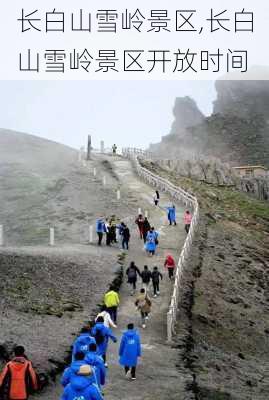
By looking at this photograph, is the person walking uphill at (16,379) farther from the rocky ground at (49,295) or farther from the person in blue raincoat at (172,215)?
the person in blue raincoat at (172,215)

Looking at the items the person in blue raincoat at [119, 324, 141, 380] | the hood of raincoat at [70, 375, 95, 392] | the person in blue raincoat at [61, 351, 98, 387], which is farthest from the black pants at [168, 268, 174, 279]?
the hood of raincoat at [70, 375, 95, 392]

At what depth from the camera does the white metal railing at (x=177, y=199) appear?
20.5m

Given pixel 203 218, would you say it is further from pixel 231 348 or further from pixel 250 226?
pixel 231 348

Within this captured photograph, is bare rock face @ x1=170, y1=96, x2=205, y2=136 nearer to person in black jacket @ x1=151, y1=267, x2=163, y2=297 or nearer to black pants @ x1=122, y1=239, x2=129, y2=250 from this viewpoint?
black pants @ x1=122, y1=239, x2=129, y2=250

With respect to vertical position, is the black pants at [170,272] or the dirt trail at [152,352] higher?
the black pants at [170,272]

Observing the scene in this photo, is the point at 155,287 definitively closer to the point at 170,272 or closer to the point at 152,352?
the point at 170,272

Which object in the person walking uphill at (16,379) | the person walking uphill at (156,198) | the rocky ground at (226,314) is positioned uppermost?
the person walking uphill at (156,198)

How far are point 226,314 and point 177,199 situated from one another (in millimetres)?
20997

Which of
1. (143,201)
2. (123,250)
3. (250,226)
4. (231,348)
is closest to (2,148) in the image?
(143,201)

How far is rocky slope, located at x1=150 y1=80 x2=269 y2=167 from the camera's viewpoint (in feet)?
446

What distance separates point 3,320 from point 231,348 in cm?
781

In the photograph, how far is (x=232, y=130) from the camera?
147m

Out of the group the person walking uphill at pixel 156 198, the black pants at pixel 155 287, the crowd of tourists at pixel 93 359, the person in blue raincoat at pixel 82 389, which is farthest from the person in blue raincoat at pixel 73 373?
the person walking uphill at pixel 156 198

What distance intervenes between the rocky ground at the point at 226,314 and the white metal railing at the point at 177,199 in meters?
0.49
